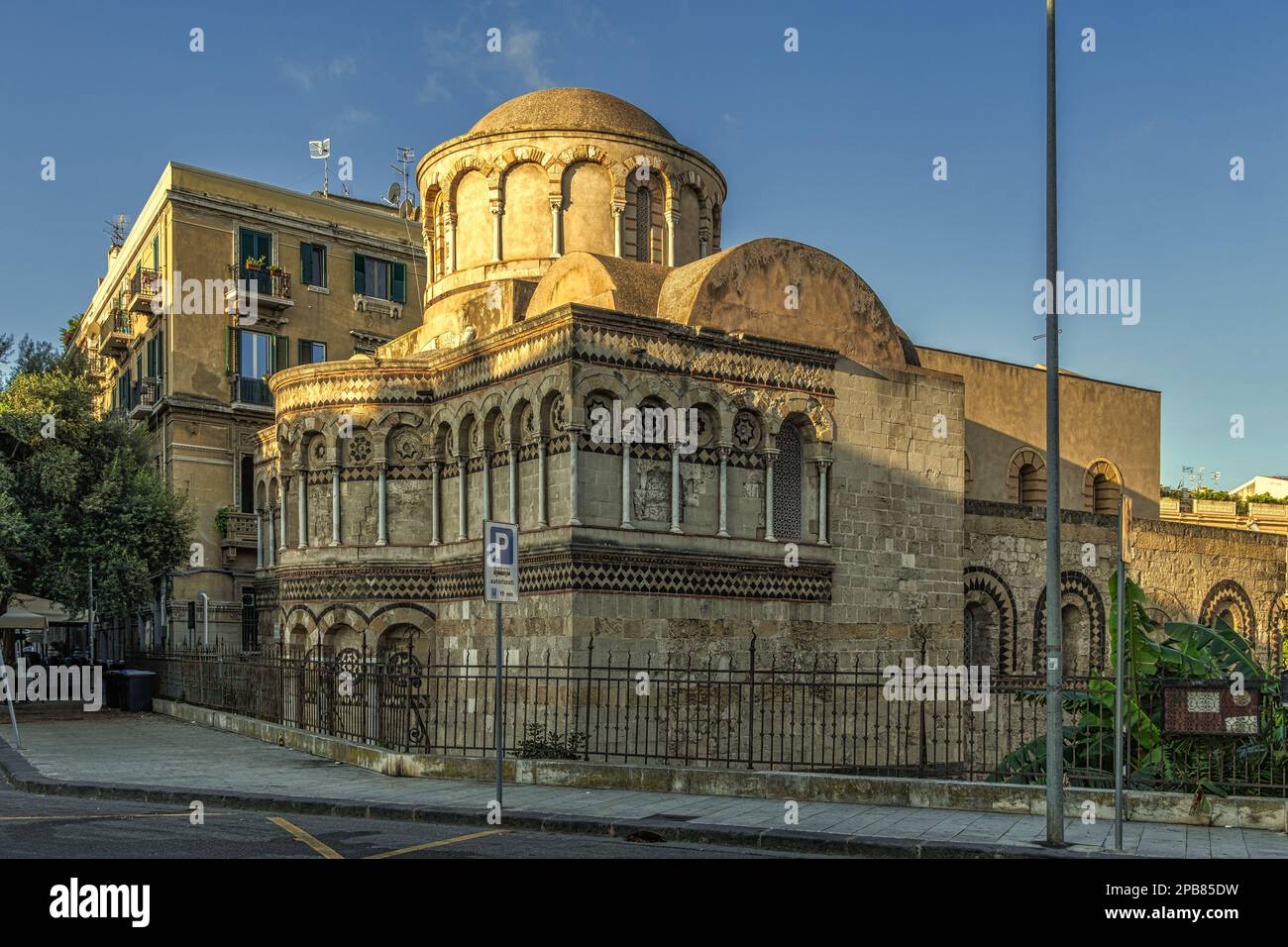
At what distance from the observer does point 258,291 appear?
37281 mm

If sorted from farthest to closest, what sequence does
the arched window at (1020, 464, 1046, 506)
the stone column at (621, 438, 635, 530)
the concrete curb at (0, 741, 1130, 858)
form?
the arched window at (1020, 464, 1046, 506), the stone column at (621, 438, 635, 530), the concrete curb at (0, 741, 1130, 858)

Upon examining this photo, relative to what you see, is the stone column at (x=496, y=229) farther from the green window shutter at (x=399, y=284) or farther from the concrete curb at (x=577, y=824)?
the green window shutter at (x=399, y=284)

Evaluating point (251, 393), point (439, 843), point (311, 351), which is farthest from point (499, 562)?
point (311, 351)

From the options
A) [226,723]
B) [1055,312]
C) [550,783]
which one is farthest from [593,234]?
[1055,312]

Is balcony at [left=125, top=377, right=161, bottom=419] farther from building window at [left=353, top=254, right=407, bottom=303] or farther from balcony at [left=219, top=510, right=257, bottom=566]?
building window at [left=353, top=254, right=407, bottom=303]

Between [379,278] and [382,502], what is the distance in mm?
19511

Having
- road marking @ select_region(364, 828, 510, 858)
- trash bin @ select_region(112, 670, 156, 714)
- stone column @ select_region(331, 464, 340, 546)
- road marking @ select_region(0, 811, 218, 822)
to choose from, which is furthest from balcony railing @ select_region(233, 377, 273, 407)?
road marking @ select_region(364, 828, 510, 858)

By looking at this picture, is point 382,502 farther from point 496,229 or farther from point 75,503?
point 75,503

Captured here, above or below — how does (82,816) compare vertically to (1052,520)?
below

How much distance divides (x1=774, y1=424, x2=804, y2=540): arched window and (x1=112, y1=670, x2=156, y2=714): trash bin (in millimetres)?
14573

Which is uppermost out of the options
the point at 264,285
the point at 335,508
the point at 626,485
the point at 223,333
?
the point at 264,285

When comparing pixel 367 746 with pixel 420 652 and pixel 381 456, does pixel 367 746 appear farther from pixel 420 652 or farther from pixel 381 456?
pixel 381 456

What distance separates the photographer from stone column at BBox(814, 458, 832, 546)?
847 inches
